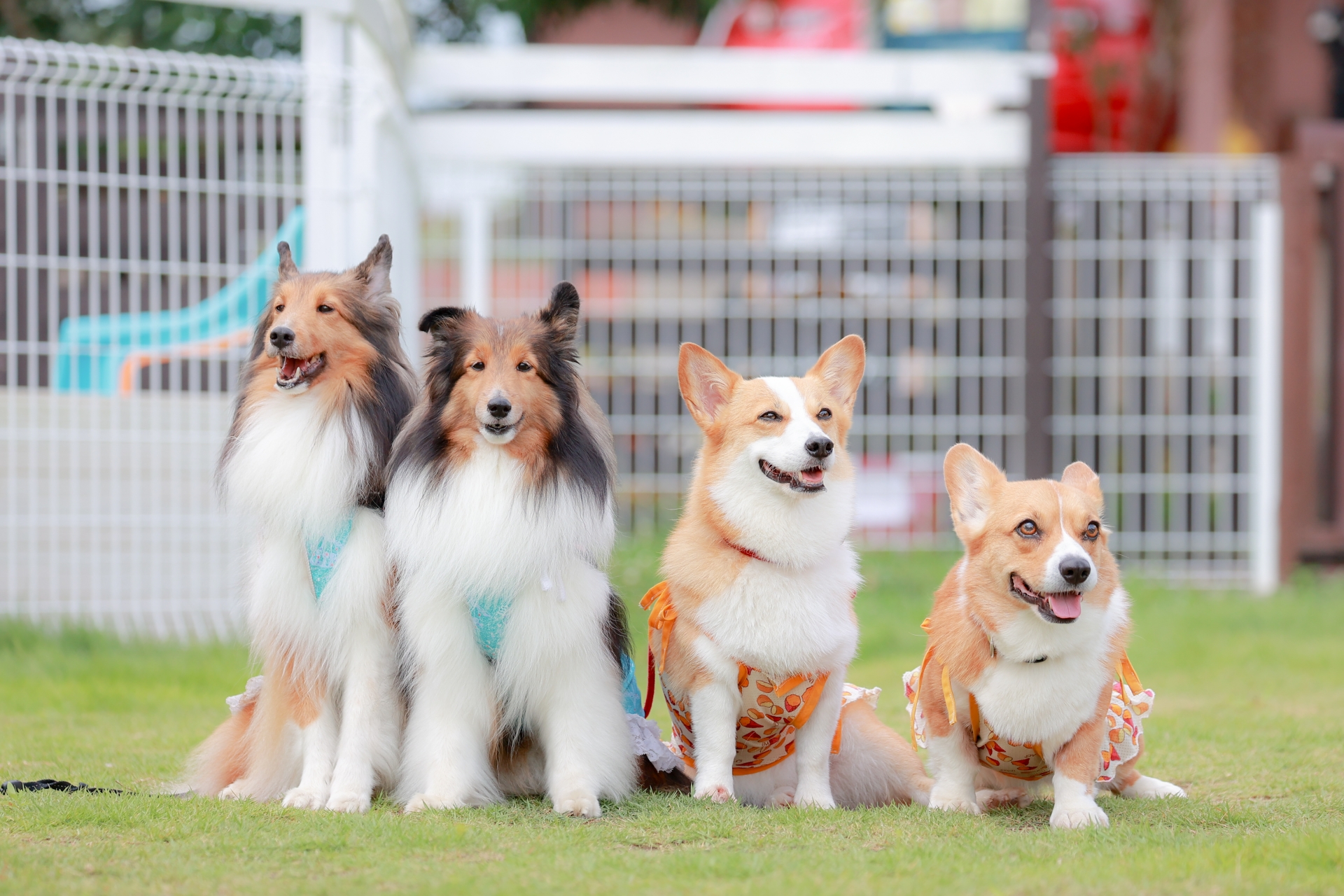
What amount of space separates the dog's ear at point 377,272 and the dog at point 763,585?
2.63 feet

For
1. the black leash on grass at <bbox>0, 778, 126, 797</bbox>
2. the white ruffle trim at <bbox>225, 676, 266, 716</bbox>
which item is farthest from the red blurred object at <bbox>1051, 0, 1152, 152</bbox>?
the black leash on grass at <bbox>0, 778, 126, 797</bbox>

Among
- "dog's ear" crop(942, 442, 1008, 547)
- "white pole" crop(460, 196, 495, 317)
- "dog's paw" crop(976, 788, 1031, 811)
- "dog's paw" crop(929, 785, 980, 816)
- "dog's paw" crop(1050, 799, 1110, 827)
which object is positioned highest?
"white pole" crop(460, 196, 495, 317)

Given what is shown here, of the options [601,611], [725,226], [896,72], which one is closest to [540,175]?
[725,226]

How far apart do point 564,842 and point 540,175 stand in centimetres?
503

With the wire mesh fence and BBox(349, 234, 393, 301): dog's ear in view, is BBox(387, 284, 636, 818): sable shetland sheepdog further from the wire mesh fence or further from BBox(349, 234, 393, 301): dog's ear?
the wire mesh fence

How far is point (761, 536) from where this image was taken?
129 inches

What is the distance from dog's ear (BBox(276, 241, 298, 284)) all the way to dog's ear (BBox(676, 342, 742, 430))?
3.39ft

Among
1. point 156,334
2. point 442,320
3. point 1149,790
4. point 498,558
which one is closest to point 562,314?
point 442,320

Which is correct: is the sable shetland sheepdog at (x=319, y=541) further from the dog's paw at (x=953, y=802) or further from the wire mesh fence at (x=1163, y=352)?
the wire mesh fence at (x=1163, y=352)

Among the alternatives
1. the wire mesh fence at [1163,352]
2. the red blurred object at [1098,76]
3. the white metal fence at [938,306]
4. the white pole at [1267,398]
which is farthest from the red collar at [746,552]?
the red blurred object at [1098,76]

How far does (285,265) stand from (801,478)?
1.47 meters

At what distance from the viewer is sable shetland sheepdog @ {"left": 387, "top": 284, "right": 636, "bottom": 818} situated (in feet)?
10.3

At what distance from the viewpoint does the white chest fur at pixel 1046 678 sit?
121 inches

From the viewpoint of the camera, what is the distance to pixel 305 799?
3191 mm
